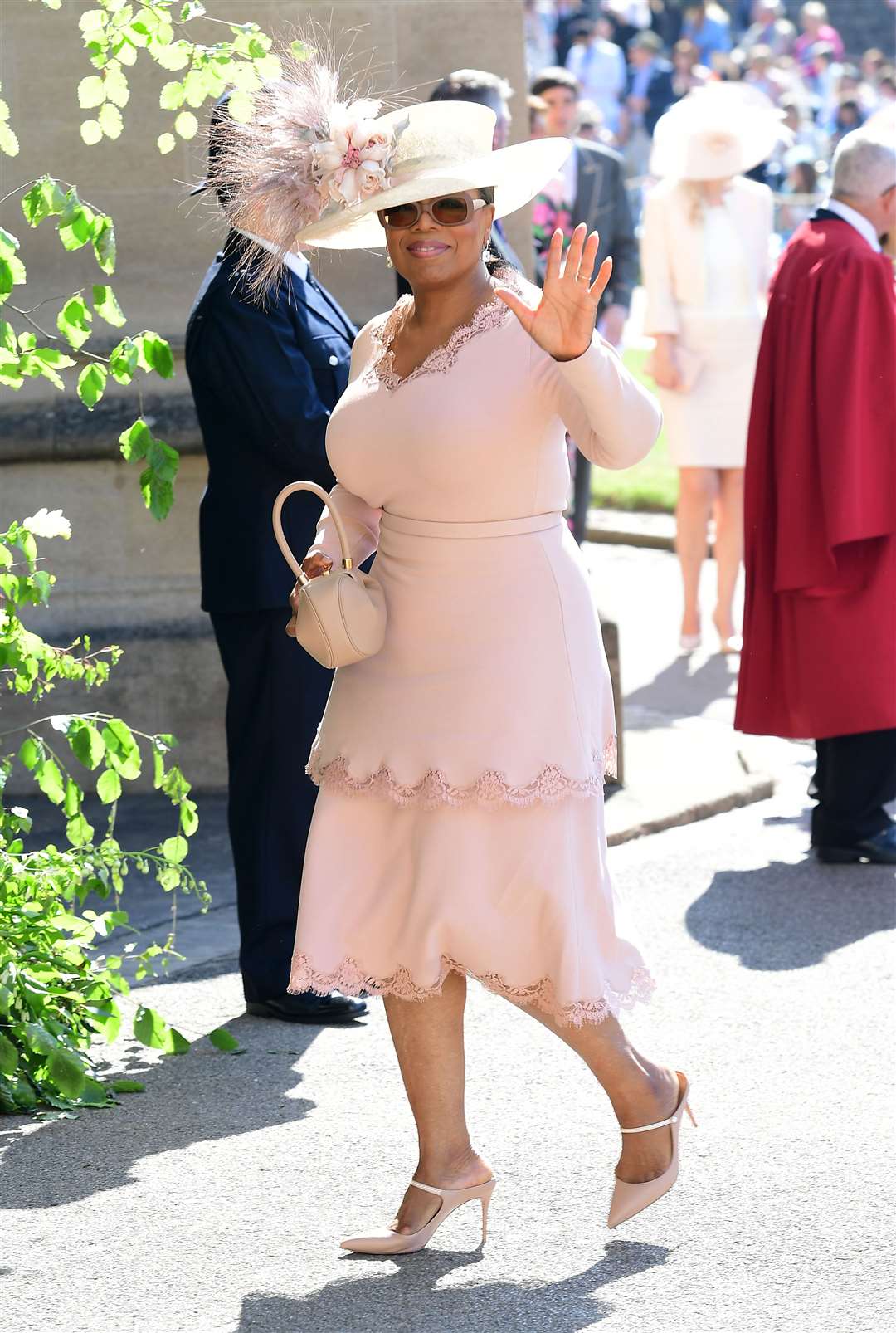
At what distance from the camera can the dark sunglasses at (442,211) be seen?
391 centimetres

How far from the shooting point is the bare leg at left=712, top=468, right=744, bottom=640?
10.1 m

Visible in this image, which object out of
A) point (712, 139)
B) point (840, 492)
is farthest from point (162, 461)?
point (712, 139)

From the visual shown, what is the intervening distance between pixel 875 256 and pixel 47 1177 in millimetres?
3838

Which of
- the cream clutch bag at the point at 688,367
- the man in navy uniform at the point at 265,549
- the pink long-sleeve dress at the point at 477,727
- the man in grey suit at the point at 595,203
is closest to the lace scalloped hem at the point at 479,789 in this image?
the pink long-sleeve dress at the point at 477,727

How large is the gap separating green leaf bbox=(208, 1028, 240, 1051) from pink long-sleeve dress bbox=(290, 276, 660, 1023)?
1.17 meters

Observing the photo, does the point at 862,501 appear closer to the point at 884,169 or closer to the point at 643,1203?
the point at 884,169

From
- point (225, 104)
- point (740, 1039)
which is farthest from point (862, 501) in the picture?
point (225, 104)

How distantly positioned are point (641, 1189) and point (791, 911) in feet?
7.95

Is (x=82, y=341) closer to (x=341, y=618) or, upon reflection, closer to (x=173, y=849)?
(x=341, y=618)

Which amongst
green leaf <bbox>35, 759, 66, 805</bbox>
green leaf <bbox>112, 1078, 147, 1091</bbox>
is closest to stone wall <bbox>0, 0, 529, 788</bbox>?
green leaf <bbox>112, 1078, 147, 1091</bbox>

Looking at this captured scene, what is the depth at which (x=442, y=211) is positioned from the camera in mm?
3908

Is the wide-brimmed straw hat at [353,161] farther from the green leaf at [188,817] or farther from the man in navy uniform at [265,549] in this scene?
the green leaf at [188,817]

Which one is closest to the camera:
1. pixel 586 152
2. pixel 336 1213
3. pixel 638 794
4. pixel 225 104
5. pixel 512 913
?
pixel 512 913

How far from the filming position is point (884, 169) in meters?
6.85
